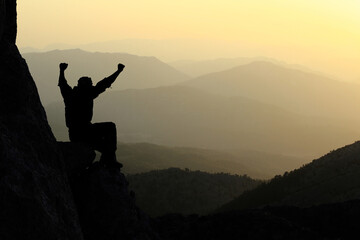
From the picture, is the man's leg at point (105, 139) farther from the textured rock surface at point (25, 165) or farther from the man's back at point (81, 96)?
the textured rock surface at point (25, 165)

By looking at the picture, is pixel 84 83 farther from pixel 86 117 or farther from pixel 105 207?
pixel 105 207

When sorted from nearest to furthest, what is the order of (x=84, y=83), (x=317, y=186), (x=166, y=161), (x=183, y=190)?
1. (x=84, y=83)
2. (x=317, y=186)
3. (x=183, y=190)
4. (x=166, y=161)

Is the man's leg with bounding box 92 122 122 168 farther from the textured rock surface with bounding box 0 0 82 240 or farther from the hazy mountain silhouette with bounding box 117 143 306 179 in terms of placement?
the hazy mountain silhouette with bounding box 117 143 306 179

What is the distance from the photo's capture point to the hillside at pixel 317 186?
2921 cm

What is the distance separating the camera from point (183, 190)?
1770 inches

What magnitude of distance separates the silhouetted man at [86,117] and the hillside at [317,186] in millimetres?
18525

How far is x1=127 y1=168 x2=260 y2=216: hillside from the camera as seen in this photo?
138ft

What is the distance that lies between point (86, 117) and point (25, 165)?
14.1 ft

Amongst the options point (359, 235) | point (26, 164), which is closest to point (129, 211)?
point (26, 164)

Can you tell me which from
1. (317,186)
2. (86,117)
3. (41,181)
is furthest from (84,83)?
(317,186)

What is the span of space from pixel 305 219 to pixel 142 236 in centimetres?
1114

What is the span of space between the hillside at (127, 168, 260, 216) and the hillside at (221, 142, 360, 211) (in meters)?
6.51

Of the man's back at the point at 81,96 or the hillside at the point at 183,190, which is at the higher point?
the man's back at the point at 81,96

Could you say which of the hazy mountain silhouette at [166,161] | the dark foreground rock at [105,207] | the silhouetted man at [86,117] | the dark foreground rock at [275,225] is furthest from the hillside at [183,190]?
the dark foreground rock at [105,207]
